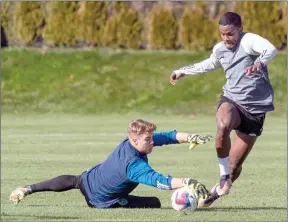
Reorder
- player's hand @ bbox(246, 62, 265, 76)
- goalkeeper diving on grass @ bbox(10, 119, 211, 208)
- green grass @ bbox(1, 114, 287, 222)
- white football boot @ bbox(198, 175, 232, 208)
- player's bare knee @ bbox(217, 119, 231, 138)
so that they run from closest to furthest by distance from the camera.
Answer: goalkeeper diving on grass @ bbox(10, 119, 211, 208)
green grass @ bbox(1, 114, 287, 222)
player's hand @ bbox(246, 62, 265, 76)
white football boot @ bbox(198, 175, 232, 208)
player's bare knee @ bbox(217, 119, 231, 138)

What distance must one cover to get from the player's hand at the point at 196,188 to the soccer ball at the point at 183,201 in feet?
1.27

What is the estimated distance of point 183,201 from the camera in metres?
10.7

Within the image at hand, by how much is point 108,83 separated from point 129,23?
3.59m

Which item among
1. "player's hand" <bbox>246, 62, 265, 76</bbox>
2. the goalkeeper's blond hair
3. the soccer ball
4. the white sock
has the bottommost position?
the white sock

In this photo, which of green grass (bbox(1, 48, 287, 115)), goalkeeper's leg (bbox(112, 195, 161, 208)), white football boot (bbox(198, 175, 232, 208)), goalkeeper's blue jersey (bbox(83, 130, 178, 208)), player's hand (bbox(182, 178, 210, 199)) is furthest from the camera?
green grass (bbox(1, 48, 287, 115))

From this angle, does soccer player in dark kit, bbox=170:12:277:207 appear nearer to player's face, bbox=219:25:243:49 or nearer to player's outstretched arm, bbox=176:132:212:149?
player's face, bbox=219:25:243:49

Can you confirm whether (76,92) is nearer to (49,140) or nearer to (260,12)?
(260,12)

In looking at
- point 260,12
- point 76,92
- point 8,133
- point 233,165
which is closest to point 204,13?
point 260,12

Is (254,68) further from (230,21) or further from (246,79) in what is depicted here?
(230,21)

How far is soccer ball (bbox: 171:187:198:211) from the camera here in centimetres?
1056

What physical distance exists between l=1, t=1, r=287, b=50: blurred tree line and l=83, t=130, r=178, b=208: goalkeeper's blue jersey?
26.7 metres

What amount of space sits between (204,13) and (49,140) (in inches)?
652

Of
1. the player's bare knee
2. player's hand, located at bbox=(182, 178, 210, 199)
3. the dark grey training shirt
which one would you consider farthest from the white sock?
player's hand, located at bbox=(182, 178, 210, 199)

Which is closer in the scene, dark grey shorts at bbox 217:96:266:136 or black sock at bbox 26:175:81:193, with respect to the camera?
black sock at bbox 26:175:81:193
